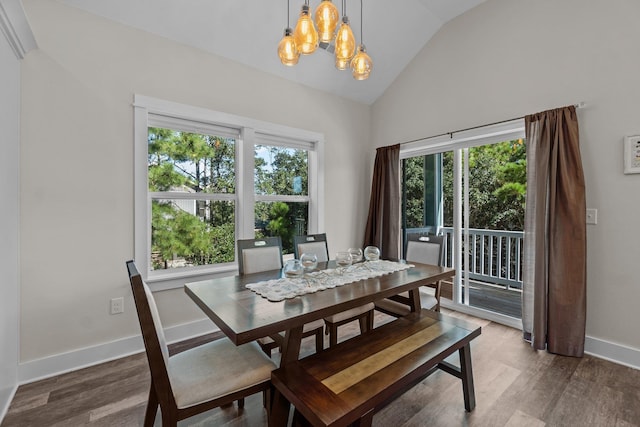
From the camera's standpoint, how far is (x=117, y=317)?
2443mm

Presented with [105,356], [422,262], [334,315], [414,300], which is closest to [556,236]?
[422,262]

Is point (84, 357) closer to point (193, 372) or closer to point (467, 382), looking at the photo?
point (193, 372)

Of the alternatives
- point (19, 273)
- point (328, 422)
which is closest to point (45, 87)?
point (19, 273)

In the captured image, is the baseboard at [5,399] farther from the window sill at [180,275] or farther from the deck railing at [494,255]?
the deck railing at [494,255]

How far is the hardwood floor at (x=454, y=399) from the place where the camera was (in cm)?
170

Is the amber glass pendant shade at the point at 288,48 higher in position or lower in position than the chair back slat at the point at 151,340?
higher

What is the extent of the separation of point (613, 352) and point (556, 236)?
101cm

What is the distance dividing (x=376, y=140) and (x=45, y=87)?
359 centimetres

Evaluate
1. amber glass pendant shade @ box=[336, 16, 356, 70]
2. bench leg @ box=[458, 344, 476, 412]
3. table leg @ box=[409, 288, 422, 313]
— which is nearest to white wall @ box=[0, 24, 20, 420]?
amber glass pendant shade @ box=[336, 16, 356, 70]

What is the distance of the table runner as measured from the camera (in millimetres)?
1655

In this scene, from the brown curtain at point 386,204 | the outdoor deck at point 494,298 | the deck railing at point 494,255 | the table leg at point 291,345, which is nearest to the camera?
the table leg at point 291,345

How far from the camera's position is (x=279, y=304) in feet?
Result: 4.91

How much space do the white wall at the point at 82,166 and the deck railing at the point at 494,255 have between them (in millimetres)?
3378

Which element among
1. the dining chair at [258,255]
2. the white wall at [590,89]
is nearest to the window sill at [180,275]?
the dining chair at [258,255]
